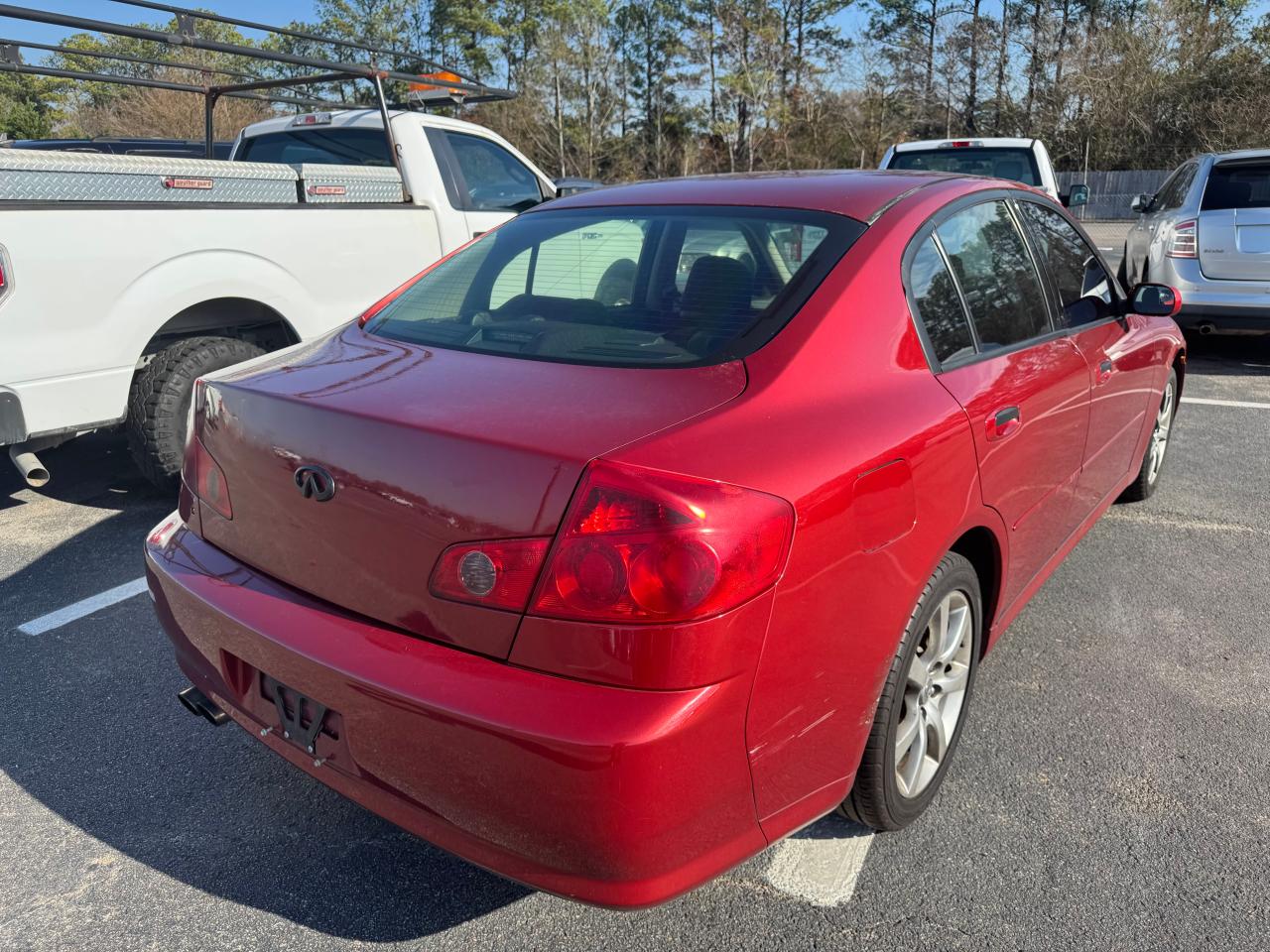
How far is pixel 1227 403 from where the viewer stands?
679cm

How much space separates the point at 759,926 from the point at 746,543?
985 mm

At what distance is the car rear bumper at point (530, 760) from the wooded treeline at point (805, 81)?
31.1 metres

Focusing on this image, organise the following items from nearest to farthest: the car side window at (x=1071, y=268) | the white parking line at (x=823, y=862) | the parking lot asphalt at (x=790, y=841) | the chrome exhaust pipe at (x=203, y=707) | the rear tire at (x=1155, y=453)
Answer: the parking lot asphalt at (x=790, y=841)
the white parking line at (x=823, y=862)
the chrome exhaust pipe at (x=203, y=707)
the car side window at (x=1071, y=268)
the rear tire at (x=1155, y=453)

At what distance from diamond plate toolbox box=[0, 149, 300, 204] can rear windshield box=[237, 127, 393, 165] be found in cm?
156

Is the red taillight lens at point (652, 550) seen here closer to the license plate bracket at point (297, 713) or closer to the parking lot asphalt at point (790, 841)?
the license plate bracket at point (297, 713)

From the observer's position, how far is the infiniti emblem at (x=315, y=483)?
1948 millimetres

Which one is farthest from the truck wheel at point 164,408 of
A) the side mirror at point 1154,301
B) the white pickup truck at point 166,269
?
the side mirror at point 1154,301

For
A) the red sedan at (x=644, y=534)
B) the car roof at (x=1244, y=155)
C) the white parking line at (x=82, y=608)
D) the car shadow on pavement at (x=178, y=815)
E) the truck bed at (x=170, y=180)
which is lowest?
the car shadow on pavement at (x=178, y=815)

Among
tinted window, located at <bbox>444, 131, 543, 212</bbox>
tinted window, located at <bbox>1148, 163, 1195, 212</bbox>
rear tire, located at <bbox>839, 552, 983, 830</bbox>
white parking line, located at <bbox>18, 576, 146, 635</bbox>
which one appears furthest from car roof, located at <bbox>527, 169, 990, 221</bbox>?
tinted window, located at <bbox>1148, 163, 1195, 212</bbox>

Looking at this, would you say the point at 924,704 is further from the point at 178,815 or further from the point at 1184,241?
the point at 1184,241

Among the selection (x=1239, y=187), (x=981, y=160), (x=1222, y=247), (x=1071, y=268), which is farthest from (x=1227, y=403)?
(x=1071, y=268)

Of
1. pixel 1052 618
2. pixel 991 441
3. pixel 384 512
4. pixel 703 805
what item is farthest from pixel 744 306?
pixel 1052 618

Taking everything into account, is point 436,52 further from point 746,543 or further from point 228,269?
point 746,543

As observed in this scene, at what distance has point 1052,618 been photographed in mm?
3545
